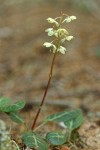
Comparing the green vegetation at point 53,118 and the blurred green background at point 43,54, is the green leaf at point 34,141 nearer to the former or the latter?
the green vegetation at point 53,118

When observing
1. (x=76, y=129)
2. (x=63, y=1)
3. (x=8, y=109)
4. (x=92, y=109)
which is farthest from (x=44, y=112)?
(x=63, y=1)

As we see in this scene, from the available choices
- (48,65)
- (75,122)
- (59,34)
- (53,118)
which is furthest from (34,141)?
(48,65)

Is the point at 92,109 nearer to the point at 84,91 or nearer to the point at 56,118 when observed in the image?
the point at 84,91

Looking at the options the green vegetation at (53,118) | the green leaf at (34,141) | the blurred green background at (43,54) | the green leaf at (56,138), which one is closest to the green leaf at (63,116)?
the green vegetation at (53,118)

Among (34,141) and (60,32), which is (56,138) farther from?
(60,32)

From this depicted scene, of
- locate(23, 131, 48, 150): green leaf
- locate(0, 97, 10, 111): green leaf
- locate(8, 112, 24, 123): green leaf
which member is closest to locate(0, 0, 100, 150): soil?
locate(23, 131, 48, 150): green leaf

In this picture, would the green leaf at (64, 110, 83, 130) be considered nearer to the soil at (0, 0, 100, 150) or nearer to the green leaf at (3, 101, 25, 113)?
the soil at (0, 0, 100, 150)
